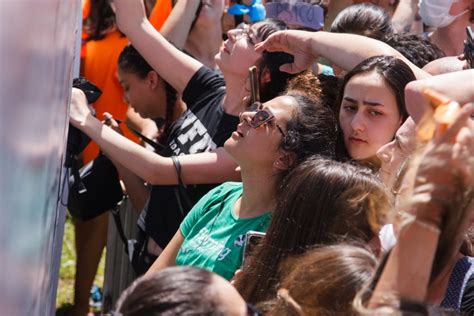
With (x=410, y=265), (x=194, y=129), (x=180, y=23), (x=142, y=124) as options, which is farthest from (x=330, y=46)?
(x=142, y=124)

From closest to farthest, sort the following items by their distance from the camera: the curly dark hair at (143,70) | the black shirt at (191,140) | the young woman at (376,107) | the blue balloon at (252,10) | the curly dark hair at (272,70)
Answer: the young woman at (376,107) → the curly dark hair at (272,70) → the black shirt at (191,140) → the curly dark hair at (143,70) → the blue balloon at (252,10)

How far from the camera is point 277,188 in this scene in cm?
264

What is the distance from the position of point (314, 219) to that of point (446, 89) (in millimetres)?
437

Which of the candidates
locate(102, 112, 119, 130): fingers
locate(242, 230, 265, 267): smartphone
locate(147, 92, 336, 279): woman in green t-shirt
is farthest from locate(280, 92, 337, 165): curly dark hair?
locate(102, 112, 119, 130): fingers

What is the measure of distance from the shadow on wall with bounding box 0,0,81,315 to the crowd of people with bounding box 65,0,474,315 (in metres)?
0.32

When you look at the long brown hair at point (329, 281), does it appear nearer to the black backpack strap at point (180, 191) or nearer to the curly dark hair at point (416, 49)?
the black backpack strap at point (180, 191)

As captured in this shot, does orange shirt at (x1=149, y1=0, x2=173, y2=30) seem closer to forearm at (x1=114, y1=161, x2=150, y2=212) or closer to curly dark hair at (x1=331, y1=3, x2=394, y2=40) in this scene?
forearm at (x1=114, y1=161, x2=150, y2=212)

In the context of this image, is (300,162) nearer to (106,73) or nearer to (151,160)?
(151,160)

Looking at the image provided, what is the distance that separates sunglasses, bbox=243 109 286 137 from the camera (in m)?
2.66

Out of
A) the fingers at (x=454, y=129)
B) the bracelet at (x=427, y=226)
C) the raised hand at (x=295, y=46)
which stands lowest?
the raised hand at (x=295, y=46)

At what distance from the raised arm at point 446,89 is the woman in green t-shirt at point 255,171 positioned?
0.60 m

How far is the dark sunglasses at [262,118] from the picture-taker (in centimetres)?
266

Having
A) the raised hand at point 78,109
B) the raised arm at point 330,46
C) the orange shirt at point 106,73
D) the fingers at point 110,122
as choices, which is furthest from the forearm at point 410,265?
the orange shirt at point 106,73

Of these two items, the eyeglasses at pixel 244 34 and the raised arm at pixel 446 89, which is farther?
the eyeglasses at pixel 244 34
